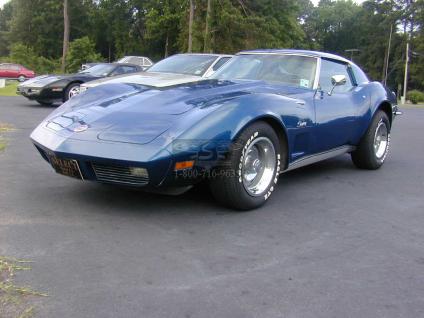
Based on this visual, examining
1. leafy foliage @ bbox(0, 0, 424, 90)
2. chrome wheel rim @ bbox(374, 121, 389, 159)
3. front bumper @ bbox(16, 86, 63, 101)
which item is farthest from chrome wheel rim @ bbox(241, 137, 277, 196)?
leafy foliage @ bbox(0, 0, 424, 90)

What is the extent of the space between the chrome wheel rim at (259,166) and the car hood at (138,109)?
0.46 metres

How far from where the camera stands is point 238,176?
3.83 m

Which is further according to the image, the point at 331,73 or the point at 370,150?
the point at 370,150

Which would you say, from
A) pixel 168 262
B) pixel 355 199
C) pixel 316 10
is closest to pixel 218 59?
pixel 355 199

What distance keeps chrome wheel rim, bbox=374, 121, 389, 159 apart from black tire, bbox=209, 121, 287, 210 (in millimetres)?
2470

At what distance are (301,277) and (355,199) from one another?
6.60ft

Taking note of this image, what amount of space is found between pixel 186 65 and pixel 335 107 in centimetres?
486

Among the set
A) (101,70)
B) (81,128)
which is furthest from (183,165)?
(101,70)

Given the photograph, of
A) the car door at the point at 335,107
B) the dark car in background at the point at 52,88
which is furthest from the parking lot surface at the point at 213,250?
the dark car in background at the point at 52,88

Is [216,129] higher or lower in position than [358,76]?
lower

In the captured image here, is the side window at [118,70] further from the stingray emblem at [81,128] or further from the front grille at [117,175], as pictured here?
the front grille at [117,175]

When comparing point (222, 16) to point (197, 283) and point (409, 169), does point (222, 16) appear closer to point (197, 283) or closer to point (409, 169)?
point (409, 169)

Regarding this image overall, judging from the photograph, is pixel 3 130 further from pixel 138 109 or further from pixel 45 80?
pixel 138 109

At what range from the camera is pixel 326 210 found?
420 centimetres
